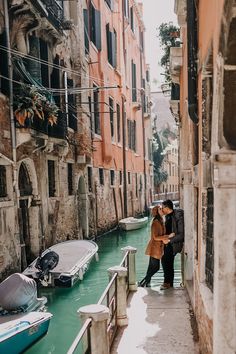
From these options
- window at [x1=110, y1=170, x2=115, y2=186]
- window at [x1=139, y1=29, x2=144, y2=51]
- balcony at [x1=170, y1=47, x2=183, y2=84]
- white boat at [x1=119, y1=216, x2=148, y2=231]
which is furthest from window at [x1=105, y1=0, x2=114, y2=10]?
balcony at [x1=170, y1=47, x2=183, y2=84]

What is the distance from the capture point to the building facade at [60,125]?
8.66 meters

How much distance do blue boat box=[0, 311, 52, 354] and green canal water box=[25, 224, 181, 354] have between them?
1.19 feet

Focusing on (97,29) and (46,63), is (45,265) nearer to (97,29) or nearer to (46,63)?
(46,63)

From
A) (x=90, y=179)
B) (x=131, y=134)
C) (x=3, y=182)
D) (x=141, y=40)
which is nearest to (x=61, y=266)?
(x=3, y=182)

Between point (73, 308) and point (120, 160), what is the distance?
13.2 meters

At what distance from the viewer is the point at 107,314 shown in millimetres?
3363

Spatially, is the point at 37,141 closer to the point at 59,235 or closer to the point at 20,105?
the point at 20,105

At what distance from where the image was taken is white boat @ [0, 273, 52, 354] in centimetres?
505

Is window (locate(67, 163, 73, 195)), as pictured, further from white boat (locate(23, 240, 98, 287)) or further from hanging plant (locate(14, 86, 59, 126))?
hanging plant (locate(14, 86, 59, 126))

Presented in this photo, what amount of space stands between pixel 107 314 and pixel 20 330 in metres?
2.27

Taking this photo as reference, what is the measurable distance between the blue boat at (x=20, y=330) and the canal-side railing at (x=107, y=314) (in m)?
0.67

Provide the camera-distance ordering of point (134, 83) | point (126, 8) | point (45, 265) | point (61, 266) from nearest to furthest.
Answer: point (45, 265), point (61, 266), point (126, 8), point (134, 83)

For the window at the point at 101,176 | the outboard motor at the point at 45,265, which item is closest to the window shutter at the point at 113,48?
the window at the point at 101,176

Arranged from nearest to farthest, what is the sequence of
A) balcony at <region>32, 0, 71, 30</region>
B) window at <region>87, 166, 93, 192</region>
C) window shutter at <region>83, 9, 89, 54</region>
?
balcony at <region>32, 0, 71, 30</region>, window shutter at <region>83, 9, 89, 54</region>, window at <region>87, 166, 93, 192</region>
